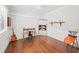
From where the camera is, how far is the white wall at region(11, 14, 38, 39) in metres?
2.06

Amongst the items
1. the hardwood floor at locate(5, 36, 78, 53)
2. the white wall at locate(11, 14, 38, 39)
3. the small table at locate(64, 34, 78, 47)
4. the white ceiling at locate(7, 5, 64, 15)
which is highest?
the white ceiling at locate(7, 5, 64, 15)

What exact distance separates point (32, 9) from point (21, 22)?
29cm

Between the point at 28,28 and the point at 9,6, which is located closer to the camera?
the point at 9,6

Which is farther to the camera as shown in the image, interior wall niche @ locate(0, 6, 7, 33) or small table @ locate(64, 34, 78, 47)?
small table @ locate(64, 34, 78, 47)

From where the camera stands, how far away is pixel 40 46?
2074 mm

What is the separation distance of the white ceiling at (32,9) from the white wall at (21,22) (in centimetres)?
8

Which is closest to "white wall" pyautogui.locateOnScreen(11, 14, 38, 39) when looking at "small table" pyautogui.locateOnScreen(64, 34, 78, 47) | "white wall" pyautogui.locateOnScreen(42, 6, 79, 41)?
"white wall" pyautogui.locateOnScreen(42, 6, 79, 41)

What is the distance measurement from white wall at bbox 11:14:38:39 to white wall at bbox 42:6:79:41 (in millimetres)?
206

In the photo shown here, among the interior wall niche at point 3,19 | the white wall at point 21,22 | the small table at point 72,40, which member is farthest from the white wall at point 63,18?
the interior wall niche at point 3,19

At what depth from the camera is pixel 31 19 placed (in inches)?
82.9

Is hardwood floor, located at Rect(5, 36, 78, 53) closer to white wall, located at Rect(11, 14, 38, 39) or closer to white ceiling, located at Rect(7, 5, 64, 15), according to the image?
white wall, located at Rect(11, 14, 38, 39)
